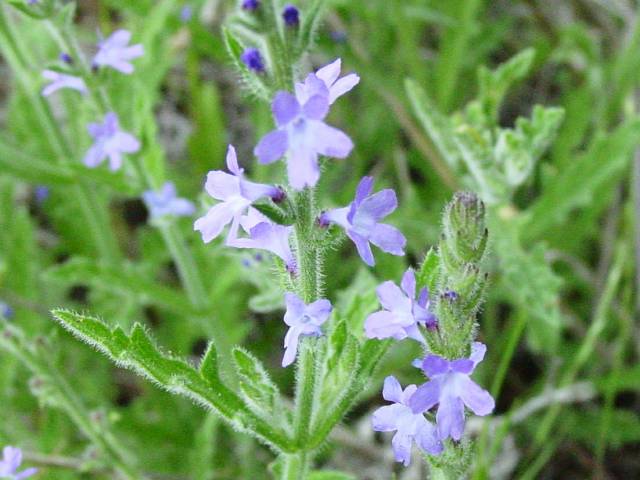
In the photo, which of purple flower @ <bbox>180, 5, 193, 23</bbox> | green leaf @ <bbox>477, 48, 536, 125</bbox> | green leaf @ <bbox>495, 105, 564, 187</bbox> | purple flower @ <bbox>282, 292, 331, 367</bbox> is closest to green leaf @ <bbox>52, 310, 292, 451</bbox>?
purple flower @ <bbox>282, 292, 331, 367</bbox>

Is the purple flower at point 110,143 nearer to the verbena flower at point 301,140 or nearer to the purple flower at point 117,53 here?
the purple flower at point 117,53

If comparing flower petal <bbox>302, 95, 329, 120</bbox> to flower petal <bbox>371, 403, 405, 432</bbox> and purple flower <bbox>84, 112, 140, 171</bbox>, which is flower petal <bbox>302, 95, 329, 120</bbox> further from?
purple flower <bbox>84, 112, 140, 171</bbox>

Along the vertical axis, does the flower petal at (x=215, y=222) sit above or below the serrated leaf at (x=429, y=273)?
above

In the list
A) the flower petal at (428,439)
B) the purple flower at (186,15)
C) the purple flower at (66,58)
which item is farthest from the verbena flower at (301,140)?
the purple flower at (186,15)

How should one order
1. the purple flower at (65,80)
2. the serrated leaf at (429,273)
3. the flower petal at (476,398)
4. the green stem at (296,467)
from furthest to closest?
1. the purple flower at (65,80)
2. the green stem at (296,467)
3. the serrated leaf at (429,273)
4. the flower petal at (476,398)

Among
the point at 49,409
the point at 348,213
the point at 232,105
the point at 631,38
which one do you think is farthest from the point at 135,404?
the point at 631,38

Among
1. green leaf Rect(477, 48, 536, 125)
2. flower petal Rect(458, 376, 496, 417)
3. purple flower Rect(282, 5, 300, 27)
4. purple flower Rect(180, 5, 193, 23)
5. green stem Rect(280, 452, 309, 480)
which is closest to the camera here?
flower petal Rect(458, 376, 496, 417)

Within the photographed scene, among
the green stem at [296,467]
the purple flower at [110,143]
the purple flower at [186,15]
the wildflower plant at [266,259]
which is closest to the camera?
the wildflower plant at [266,259]
